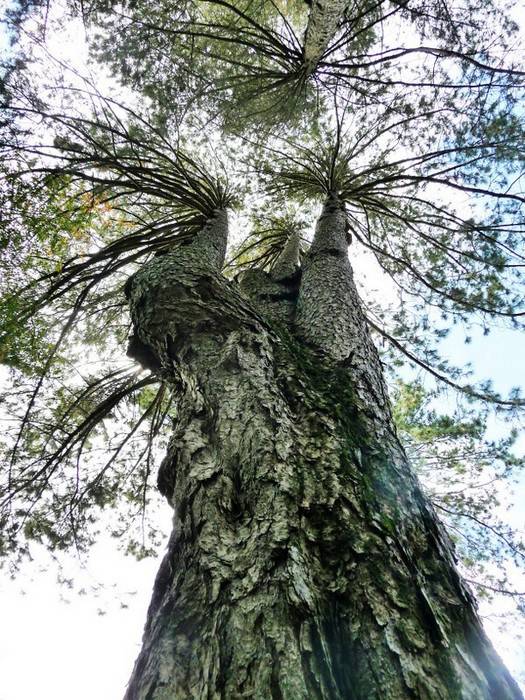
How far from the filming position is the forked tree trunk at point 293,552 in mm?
879

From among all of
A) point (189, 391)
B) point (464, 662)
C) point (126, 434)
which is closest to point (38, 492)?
point (126, 434)

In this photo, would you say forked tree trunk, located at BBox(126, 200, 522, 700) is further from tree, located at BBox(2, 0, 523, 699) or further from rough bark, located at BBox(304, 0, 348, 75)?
rough bark, located at BBox(304, 0, 348, 75)

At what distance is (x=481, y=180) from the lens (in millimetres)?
3922

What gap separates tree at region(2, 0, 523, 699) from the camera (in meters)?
0.95

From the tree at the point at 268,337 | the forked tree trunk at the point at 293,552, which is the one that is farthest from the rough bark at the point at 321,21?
the forked tree trunk at the point at 293,552

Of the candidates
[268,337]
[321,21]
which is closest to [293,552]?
[268,337]

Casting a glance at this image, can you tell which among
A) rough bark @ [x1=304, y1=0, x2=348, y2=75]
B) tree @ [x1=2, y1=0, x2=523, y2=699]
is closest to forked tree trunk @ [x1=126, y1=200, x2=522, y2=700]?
tree @ [x1=2, y1=0, x2=523, y2=699]

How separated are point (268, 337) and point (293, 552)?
45.0 inches

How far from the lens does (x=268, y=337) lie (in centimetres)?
207

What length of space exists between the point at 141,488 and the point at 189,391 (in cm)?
350

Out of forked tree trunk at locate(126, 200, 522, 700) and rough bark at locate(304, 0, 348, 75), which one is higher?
rough bark at locate(304, 0, 348, 75)

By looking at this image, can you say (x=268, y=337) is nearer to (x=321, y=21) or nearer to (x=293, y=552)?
(x=293, y=552)

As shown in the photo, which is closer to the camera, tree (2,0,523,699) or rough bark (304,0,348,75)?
tree (2,0,523,699)

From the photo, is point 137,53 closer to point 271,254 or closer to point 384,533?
point 271,254
